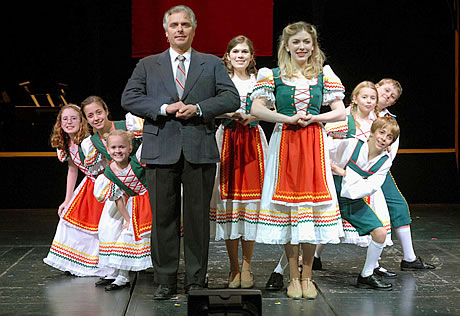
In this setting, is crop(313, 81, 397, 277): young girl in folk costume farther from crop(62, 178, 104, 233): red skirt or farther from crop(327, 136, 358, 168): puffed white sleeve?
crop(62, 178, 104, 233): red skirt

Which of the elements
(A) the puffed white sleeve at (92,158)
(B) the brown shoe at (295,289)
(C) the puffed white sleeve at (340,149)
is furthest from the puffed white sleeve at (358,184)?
(A) the puffed white sleeve at (92,158)

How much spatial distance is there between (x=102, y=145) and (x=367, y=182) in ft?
5.24

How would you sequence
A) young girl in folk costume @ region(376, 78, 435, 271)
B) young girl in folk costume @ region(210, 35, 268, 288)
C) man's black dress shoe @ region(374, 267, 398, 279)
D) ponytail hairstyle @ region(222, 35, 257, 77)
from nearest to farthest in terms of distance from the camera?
young girl in folk costume @ region(210, 35, 268, 288), ponytail hairstyle @ region(222, 35, 257, 77), man's black dress shoe @ region(374, 267, 398, 279), young girl in folk costume @ region(376, 78, 435, 271)

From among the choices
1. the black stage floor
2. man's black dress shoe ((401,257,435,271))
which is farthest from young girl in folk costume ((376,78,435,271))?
the black stage floor

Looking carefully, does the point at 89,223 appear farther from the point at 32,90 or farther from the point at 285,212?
the point at 32,90

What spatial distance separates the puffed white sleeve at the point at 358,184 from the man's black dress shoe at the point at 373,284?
0.48 metres

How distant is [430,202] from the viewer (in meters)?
7.51

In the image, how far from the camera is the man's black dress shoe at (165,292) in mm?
3535

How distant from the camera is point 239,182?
12.3 ft

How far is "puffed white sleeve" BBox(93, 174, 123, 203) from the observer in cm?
384

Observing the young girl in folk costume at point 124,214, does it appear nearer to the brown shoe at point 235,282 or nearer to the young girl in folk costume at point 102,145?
the young girl in folk costume at point 102,145

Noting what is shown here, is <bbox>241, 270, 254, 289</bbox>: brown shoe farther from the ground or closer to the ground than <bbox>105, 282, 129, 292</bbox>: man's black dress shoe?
farther from the ground

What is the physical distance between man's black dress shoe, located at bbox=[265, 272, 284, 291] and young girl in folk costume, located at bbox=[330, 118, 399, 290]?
464 mm

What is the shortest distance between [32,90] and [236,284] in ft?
18.5
